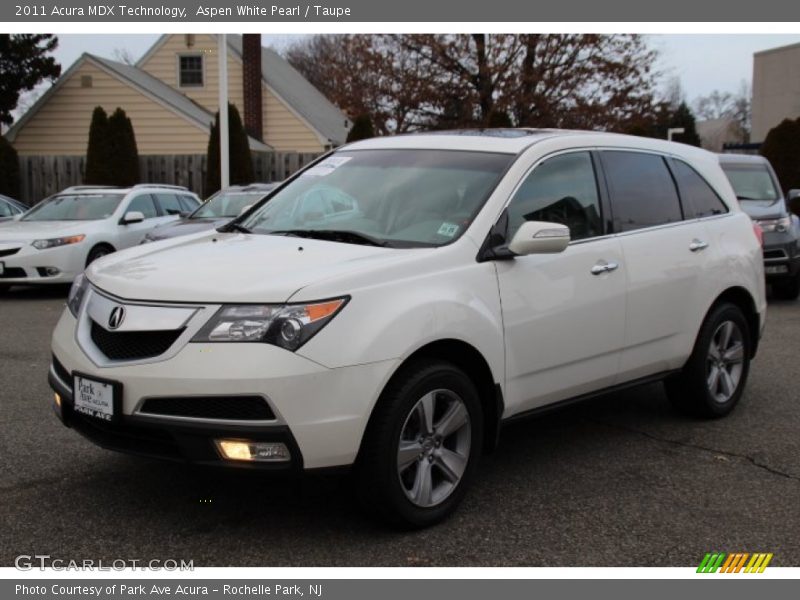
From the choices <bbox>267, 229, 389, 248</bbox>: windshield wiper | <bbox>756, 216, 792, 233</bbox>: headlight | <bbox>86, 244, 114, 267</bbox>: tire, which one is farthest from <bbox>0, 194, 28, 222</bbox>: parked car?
<bbox>267, 229, 389, 248</bbox>: windshield wiper

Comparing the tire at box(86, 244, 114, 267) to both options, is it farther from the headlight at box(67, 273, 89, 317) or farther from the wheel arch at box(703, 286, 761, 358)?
the wheel arch at box(703, 286, 761, 358)

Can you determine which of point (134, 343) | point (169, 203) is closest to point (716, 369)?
point (134, 343)

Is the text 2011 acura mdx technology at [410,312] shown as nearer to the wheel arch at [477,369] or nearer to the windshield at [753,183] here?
the wheel arch at [477,369]

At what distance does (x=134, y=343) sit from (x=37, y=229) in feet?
31.8

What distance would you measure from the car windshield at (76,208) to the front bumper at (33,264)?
1.26m

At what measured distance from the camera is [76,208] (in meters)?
13.8

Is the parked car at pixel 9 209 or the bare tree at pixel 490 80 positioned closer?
the parked car at pixel 9 209

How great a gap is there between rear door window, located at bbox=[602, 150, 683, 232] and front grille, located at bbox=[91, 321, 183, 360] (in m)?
2.71

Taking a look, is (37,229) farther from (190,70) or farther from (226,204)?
(190,70)

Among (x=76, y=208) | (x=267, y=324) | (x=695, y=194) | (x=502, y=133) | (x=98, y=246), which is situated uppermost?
(x=502, y=133)

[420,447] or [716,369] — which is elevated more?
[420,447]

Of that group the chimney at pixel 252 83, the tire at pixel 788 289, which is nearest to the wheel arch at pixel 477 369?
the tire at pixel 788 289

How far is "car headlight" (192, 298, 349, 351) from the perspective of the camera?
3.59 m

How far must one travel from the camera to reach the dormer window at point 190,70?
1278 inches
